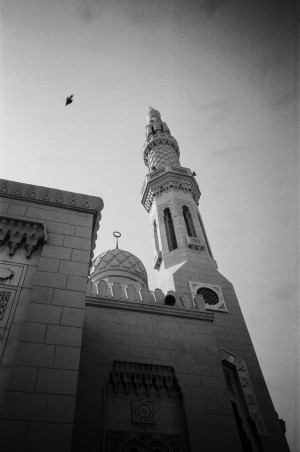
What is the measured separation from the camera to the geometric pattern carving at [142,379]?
7.24 m

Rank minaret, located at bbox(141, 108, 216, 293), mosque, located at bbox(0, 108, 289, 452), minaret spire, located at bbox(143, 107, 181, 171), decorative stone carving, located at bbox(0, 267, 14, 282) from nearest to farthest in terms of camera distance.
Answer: mosque, located at bbox(0, 108, 289, 452), decorative stone carving, located at bbox(0, 267, 14, 282), minaret, located at bbox(141, 108, 216, 293), minaret spire, located at bbox(143, 107, 181, 171)

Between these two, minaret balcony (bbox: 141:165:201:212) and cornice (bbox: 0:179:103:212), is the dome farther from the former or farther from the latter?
cornice (bbox: 0:179:103:212)

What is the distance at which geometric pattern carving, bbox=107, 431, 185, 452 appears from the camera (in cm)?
634

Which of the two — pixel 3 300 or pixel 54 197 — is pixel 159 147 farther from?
pixel 3 300

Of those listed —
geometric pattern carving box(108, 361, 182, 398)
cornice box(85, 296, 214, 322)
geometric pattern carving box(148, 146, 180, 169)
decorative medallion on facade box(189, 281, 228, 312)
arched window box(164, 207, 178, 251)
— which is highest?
geometric pattern carving box(148, 146, 180, 169)

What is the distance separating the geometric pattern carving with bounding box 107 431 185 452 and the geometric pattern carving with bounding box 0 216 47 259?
3.85m

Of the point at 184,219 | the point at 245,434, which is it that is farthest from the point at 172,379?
the point at 184,219

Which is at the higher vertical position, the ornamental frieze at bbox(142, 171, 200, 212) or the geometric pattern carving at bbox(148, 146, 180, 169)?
the geometric pattern carving at bbox(148, 146, 180, 169)

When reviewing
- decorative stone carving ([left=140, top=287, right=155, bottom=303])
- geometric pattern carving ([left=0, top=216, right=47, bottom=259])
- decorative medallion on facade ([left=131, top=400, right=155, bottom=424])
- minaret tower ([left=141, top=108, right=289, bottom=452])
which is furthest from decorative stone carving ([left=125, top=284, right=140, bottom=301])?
geometric pattern carving ([left=0, top=216, right=47, bottom=259])

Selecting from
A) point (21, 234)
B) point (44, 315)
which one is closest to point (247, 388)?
point (44, 315)

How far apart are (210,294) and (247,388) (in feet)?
11.7

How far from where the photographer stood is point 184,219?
16141mm

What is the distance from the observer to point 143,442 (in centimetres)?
646

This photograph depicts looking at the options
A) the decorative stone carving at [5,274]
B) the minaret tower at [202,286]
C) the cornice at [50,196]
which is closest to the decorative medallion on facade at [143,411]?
the minaret tower at [202,286]
